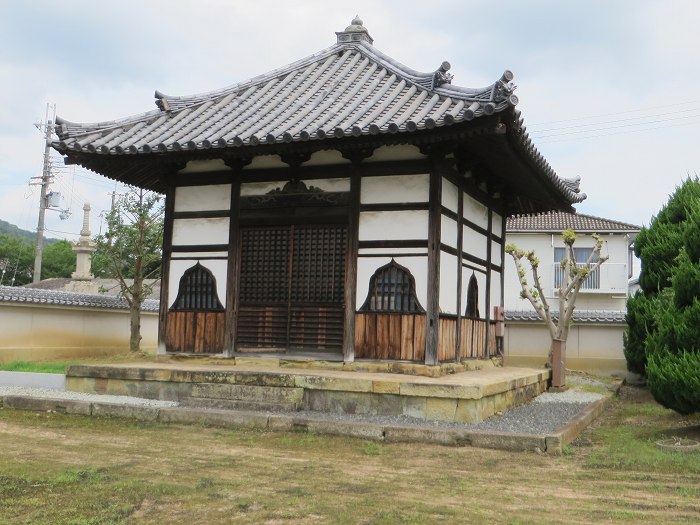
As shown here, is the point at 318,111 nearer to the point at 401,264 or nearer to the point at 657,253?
the point at 401,264

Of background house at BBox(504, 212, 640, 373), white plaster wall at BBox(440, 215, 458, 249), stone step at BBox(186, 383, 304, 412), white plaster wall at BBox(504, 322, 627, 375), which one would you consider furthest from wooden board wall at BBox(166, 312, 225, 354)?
background house at BBox(504, 212, 640, 373)

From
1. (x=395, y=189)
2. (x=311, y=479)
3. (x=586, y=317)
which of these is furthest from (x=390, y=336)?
(x=586, y=317)

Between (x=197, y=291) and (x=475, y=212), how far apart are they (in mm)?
5582

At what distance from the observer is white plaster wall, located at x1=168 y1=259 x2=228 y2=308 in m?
12.5

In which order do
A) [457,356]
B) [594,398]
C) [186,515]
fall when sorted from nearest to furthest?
[186,515]
[457,356]
[594,398]

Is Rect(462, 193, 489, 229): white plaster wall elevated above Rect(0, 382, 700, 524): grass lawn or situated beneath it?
elevated above

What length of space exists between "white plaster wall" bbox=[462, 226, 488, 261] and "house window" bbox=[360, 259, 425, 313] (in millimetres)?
2057

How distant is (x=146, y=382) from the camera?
11.1 m

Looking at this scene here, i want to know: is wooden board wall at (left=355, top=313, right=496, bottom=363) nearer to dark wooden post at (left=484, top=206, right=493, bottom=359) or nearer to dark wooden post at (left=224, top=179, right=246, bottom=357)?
dark wooden post at (left=224, top=179, right=246, bottom=357)

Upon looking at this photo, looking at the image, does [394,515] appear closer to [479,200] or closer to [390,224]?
[390,224]

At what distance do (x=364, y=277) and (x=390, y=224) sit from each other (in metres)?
0.98

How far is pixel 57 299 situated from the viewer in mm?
19938

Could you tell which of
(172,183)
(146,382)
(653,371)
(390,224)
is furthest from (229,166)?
(653,371)

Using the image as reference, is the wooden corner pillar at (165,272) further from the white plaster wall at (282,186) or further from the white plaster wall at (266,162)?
the white plaster wall at (266,162)
